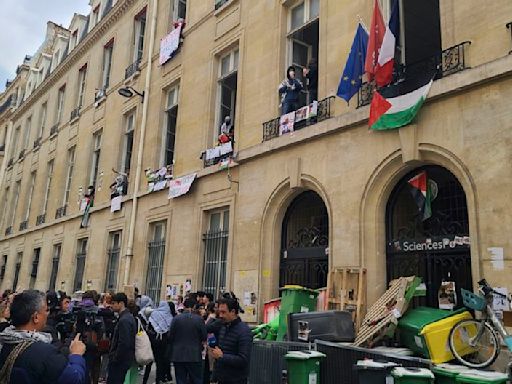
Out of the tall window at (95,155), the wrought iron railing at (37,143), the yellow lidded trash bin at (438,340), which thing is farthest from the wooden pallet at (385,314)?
the wrought iron railing at (37,143)

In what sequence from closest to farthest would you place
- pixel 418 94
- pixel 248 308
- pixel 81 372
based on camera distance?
pixel 81 372
pixel 418 94
pixel 248 308

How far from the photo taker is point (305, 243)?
31.5 feet

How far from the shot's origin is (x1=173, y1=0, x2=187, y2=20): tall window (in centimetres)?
1572

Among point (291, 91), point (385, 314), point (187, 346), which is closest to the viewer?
point (187, 346)

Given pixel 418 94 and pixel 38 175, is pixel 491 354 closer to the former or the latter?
pixel 418 94

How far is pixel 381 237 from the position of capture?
7910 mm

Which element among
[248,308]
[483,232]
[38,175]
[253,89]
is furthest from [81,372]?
[38,175]

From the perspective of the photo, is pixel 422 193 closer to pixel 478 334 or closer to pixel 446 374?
pixel 478 334

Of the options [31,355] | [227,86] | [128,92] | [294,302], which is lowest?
[31,355]

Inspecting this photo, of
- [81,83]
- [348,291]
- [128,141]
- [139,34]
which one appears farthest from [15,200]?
[348,291]

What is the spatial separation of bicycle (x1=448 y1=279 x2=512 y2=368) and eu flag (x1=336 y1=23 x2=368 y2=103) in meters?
4.03

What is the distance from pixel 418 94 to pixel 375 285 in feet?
10.2

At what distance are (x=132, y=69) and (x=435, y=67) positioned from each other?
12.2 metres

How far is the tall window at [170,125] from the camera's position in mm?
14750
